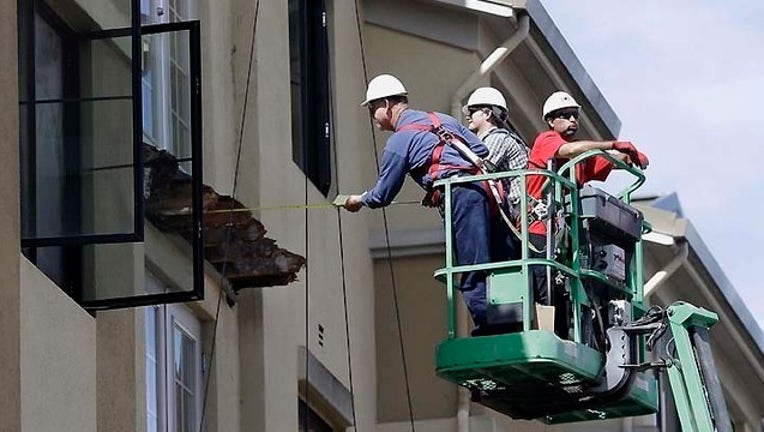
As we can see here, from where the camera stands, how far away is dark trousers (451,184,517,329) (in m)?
17.3

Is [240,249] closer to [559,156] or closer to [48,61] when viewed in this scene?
[559,156]

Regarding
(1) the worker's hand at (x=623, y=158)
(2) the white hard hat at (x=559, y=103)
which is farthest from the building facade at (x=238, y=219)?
(1) the worker's hand at (x=623, y=158)

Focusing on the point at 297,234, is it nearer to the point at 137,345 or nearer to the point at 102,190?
the point at 137,345

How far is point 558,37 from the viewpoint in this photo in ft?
81.4

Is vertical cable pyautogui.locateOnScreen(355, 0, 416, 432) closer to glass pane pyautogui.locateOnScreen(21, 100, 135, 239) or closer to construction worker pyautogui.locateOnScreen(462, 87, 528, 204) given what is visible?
construction worker pyautogui.locateOnScreen(462, 87, 528, 204)

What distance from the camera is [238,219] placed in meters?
18.5

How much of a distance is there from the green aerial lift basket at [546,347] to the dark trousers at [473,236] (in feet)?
0.27

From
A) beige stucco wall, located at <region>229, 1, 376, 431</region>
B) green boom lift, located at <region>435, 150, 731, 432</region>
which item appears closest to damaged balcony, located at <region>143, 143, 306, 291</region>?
beige stucco wall, located at <region>229, 1, 376, 431</region>

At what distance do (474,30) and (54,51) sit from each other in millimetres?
9055

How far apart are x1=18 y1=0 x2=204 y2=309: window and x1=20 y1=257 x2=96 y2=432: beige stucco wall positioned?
0.26m

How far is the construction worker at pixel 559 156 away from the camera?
1742 centimetres

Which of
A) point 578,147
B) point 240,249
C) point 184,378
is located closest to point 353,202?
point 578,147

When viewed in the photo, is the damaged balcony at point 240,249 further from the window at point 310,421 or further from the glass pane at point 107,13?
the glass pane at point 107,13

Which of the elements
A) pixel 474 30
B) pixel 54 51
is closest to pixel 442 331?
pixel 474 30
